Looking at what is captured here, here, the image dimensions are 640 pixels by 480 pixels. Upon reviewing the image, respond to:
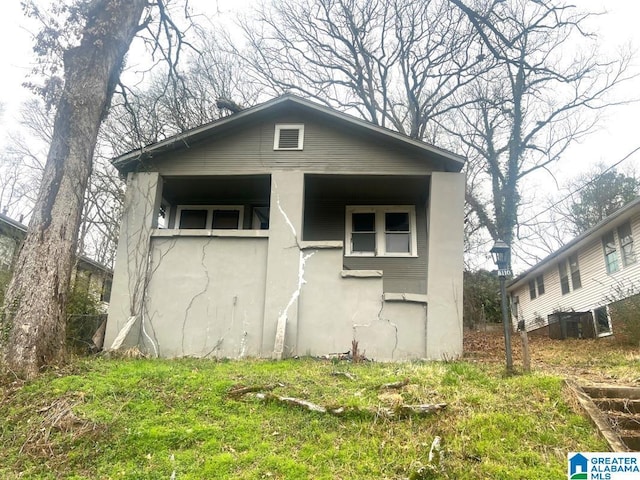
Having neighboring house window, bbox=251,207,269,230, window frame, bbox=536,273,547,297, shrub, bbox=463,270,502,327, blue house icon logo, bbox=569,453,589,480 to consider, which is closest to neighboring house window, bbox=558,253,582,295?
window frame, bbox=536,273,547,297

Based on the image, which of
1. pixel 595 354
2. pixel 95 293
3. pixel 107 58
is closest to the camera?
pixel 107 58

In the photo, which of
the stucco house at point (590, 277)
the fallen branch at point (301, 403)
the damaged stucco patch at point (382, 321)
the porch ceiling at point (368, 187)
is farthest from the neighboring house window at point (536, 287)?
the fallen branch at point (301, 403)

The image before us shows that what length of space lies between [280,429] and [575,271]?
17.9 metres

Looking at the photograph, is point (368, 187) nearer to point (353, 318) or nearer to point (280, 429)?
point (353, 318)

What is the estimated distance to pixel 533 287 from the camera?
25.1 m

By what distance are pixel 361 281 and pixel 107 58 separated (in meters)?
6.96

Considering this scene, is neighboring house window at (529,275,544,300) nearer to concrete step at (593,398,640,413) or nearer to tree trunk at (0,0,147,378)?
concrete step at (593,398,640,413)

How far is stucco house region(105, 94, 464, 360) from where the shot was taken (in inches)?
406

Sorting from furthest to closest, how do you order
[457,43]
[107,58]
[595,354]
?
[457,43] → [595,354] → [107,58]

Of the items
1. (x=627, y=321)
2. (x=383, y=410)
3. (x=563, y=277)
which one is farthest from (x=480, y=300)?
(x=383, y=410)

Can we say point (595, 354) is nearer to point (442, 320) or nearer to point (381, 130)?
point (442, 320)

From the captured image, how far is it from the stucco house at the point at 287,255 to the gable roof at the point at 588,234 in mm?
6782

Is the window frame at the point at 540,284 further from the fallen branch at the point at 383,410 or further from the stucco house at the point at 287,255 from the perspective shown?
the fallen branch at the point at 383,410

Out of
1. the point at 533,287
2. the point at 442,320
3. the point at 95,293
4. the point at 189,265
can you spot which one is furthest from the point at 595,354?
the point at 533,287
